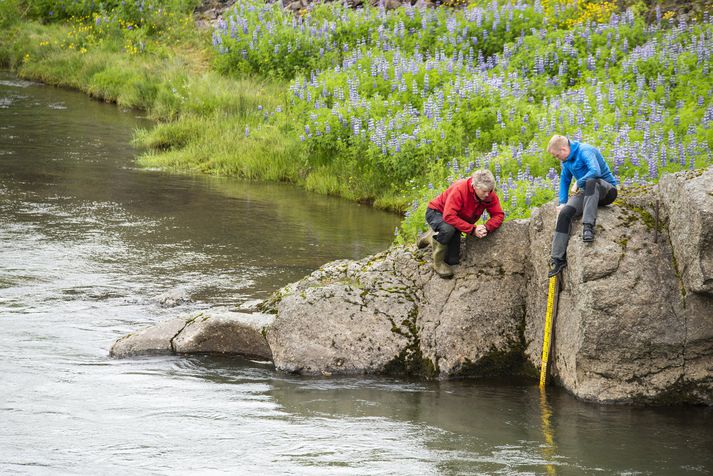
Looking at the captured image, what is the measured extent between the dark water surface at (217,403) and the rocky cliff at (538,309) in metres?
0.29

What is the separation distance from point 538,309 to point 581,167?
1.61 m

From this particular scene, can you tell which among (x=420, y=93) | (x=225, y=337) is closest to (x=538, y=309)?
(x=225, y=337)

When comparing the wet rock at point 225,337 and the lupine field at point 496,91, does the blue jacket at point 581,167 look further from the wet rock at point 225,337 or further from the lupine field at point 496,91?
the wet rock at point 225,337

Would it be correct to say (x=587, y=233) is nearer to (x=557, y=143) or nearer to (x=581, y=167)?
(x=581, y=167)

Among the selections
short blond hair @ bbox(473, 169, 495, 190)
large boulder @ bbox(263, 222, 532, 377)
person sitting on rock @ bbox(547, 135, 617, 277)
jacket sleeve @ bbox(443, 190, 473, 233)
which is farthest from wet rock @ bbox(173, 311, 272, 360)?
person sitting on rock @ bbox(547, 135, 617, 277)

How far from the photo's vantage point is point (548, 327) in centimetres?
1133

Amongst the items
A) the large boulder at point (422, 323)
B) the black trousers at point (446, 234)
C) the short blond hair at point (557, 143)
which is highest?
the short blond hair at point (557, 143)

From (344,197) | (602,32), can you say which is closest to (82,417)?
(344,197)

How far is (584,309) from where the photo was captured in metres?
10.7

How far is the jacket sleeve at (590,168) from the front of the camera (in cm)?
1087

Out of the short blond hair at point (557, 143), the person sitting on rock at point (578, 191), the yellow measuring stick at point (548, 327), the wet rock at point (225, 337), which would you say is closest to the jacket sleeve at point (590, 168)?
the person sitting on rock at point (578, 191)

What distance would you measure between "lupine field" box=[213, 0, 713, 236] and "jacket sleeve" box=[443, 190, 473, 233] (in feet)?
10.2

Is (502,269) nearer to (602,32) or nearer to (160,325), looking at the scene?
(160,325)

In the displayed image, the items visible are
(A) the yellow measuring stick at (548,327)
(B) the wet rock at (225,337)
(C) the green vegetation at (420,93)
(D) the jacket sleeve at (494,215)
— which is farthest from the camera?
(C) the green vegetation at (420,93)
